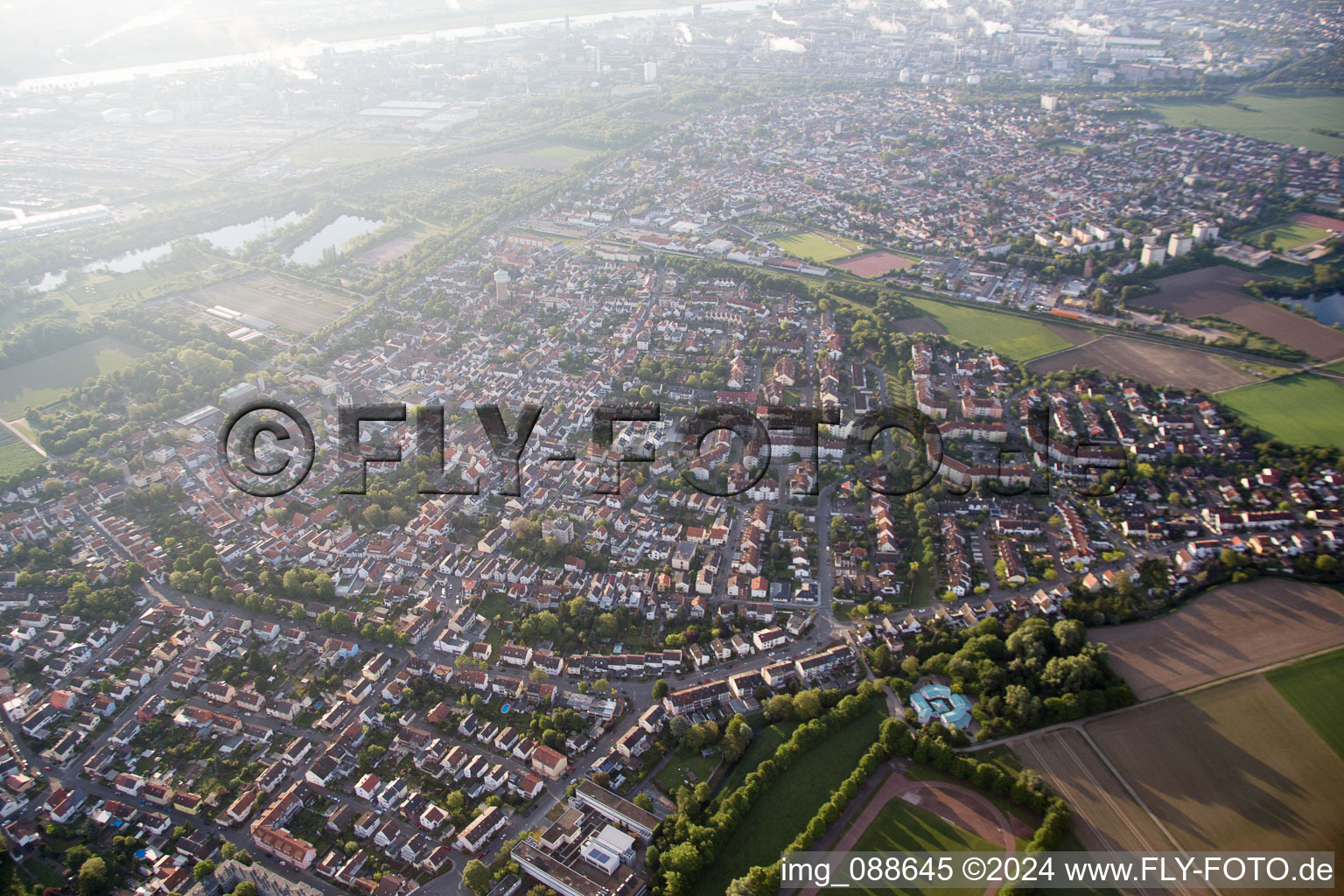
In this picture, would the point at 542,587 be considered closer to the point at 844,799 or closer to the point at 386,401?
the point at 844,799

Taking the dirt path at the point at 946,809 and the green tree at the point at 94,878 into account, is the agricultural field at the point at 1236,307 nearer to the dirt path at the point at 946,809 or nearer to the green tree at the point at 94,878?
the dirt path at the point at 946,809

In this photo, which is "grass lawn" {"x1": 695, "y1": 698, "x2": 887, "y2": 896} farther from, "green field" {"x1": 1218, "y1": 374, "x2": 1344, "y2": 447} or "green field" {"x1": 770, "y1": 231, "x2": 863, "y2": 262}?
"green field" {"x1": 770, "y1": 231, "x2": 863, "y2": 262}

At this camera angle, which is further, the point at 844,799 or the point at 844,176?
the point at 844,176

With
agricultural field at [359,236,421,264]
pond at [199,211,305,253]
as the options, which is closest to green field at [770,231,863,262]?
agricultural field at [359,236,421,264]

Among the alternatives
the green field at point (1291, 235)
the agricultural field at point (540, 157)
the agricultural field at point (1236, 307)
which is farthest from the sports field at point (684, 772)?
the agricultural field at point (540, 157)

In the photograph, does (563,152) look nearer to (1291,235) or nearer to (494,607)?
(1291,235)

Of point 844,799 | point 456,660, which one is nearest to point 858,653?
point 844,799

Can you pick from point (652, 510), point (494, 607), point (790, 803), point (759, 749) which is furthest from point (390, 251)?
point (790, 803)
